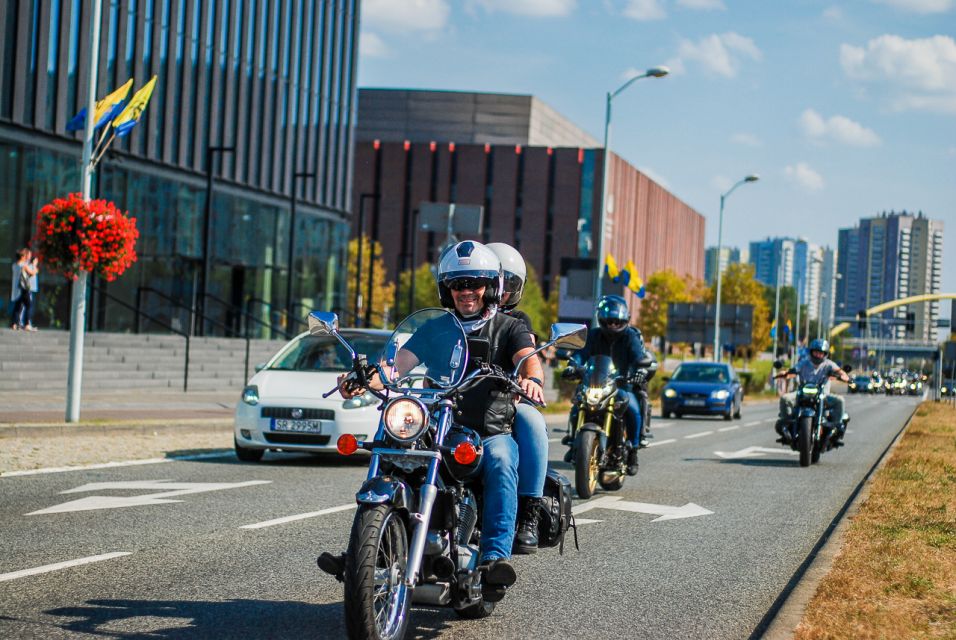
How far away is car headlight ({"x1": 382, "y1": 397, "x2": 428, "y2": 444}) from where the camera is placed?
16.6ft

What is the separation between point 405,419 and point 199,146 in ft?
117

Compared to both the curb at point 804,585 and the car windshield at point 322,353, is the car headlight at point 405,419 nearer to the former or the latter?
the curb at point 804,585

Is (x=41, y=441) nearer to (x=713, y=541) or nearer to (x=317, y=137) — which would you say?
(x=713, y=541)

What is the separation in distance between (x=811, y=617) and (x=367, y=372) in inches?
89.3

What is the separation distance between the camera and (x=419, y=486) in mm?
5254

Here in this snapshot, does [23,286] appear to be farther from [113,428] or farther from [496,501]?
[496,501]

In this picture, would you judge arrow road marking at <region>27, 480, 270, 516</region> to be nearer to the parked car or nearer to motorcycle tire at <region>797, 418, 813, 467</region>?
motorcycle tire at <region>797, 418, 813, 467</region>

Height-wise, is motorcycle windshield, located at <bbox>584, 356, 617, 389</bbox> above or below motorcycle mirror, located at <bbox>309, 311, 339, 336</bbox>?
below

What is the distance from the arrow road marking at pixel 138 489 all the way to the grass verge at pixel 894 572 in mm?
5243

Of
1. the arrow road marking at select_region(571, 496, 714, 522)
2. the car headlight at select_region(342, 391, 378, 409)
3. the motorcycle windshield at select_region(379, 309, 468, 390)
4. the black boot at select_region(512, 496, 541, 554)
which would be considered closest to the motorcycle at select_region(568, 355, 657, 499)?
the arrow road marking at select_region(571, 496, 714, 522)

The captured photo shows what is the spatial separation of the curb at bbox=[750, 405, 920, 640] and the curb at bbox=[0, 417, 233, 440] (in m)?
9.17

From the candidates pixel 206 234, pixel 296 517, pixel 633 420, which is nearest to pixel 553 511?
pixel 296 517

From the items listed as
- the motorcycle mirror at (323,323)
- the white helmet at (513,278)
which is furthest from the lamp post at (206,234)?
the motorcycle mirror at (323,323)

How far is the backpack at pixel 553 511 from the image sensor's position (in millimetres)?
6098
